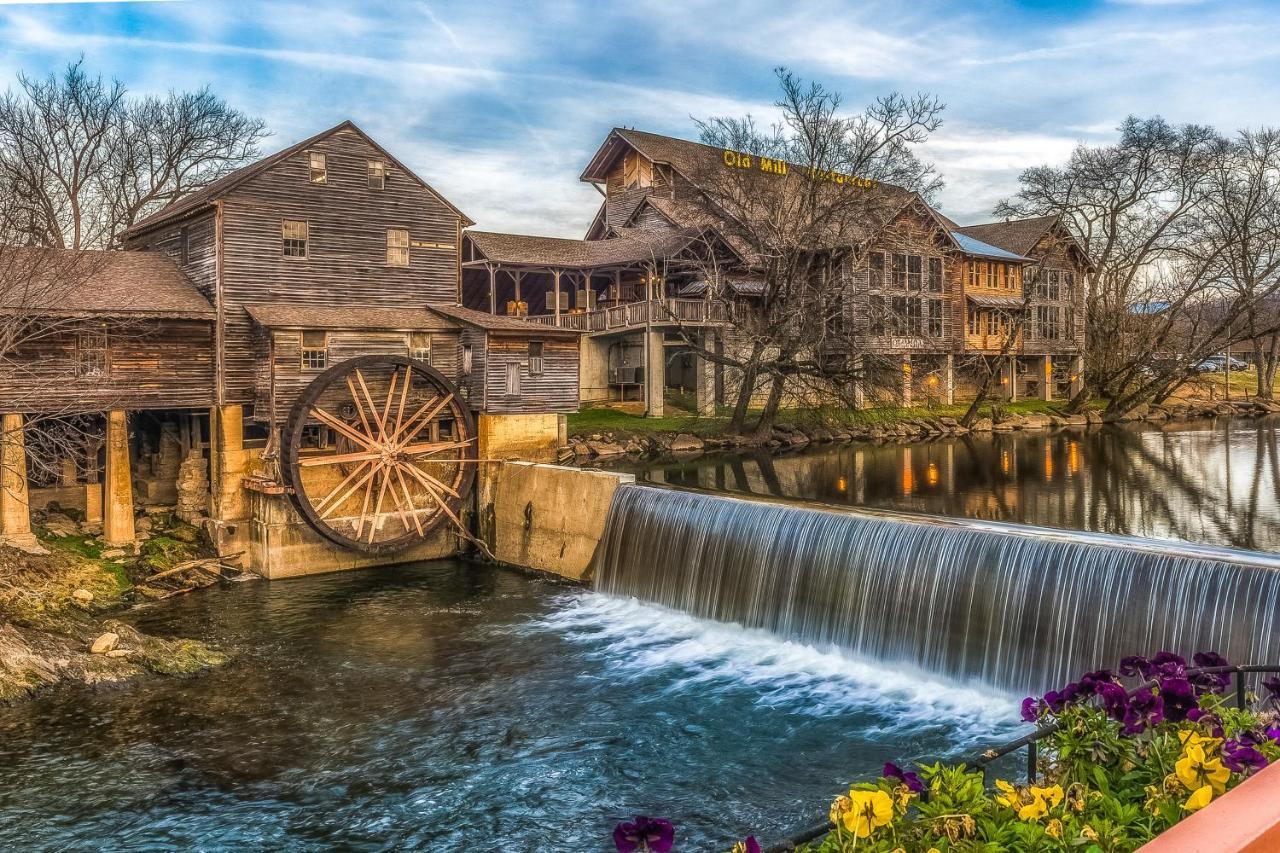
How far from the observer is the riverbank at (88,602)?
1347 cm

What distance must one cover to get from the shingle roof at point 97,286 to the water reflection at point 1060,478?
12.1 metres

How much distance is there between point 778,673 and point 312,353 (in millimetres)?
12558

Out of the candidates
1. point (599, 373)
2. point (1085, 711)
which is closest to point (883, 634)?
point (1085, 711)

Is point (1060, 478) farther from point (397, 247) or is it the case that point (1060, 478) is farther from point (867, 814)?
point (867, 814)

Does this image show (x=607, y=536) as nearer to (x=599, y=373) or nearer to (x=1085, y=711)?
(x=1085, y=711)

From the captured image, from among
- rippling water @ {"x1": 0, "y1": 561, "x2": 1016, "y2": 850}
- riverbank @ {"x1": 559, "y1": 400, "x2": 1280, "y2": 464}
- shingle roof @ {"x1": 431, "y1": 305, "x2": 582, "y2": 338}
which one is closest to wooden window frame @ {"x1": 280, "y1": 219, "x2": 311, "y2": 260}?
shingle roof @ {"x1": 431, "y1": 305, "x2": 582, "y2": 338}

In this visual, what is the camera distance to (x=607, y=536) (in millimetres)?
19281

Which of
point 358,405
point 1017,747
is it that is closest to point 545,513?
point 358,405

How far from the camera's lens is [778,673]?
1363cm

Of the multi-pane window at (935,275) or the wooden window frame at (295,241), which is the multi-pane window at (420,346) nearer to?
the wooden window frame at (295,241)

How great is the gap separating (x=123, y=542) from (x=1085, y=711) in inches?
799

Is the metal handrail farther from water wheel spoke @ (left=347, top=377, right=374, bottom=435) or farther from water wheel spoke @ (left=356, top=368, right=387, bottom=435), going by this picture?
water wheel spoke @ (left=356, top=368, right=387, bottom=435)

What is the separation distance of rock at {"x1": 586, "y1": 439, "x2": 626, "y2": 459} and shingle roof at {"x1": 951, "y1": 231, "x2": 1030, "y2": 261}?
22.6 metres

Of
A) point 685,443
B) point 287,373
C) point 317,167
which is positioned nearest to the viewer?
point 287,373
